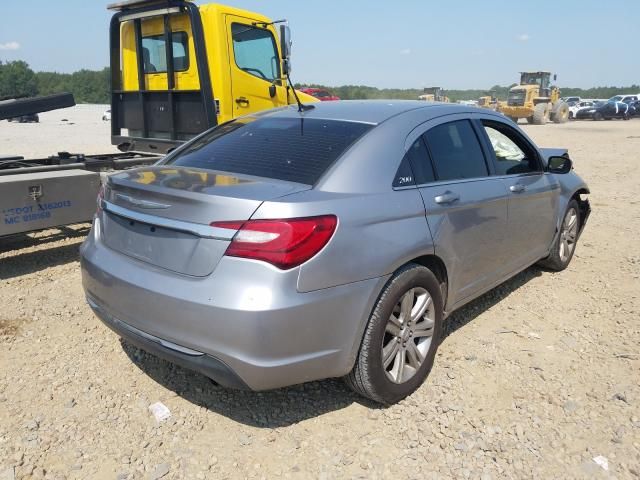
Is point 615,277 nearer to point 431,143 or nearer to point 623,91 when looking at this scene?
point 431,143

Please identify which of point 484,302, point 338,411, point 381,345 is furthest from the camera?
point 484,302

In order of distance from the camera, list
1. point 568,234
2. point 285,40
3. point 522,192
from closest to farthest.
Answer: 1. point 522,192
2. point 568,234
3. point 285,40

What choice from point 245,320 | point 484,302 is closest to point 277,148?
point 245,320

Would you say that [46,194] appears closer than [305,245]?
No

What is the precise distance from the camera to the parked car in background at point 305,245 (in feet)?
7.64

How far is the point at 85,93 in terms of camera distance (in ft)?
311

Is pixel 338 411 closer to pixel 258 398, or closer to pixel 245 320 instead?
pixel 258 398

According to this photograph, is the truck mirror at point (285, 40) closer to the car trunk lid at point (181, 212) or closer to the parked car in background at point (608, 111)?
the car trunk lid at point (181, 212)

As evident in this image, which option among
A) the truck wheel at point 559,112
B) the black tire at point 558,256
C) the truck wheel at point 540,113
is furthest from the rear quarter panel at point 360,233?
the truck wheel at point 559,112

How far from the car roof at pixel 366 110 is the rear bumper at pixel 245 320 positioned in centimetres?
109

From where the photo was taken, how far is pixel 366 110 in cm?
336

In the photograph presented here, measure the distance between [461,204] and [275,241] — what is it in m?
1.45

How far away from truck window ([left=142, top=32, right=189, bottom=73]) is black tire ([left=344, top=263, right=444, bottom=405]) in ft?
16.1

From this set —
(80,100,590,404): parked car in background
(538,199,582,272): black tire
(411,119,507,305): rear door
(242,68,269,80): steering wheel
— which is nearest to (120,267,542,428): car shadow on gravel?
(80,100,590,404): parked car in background
